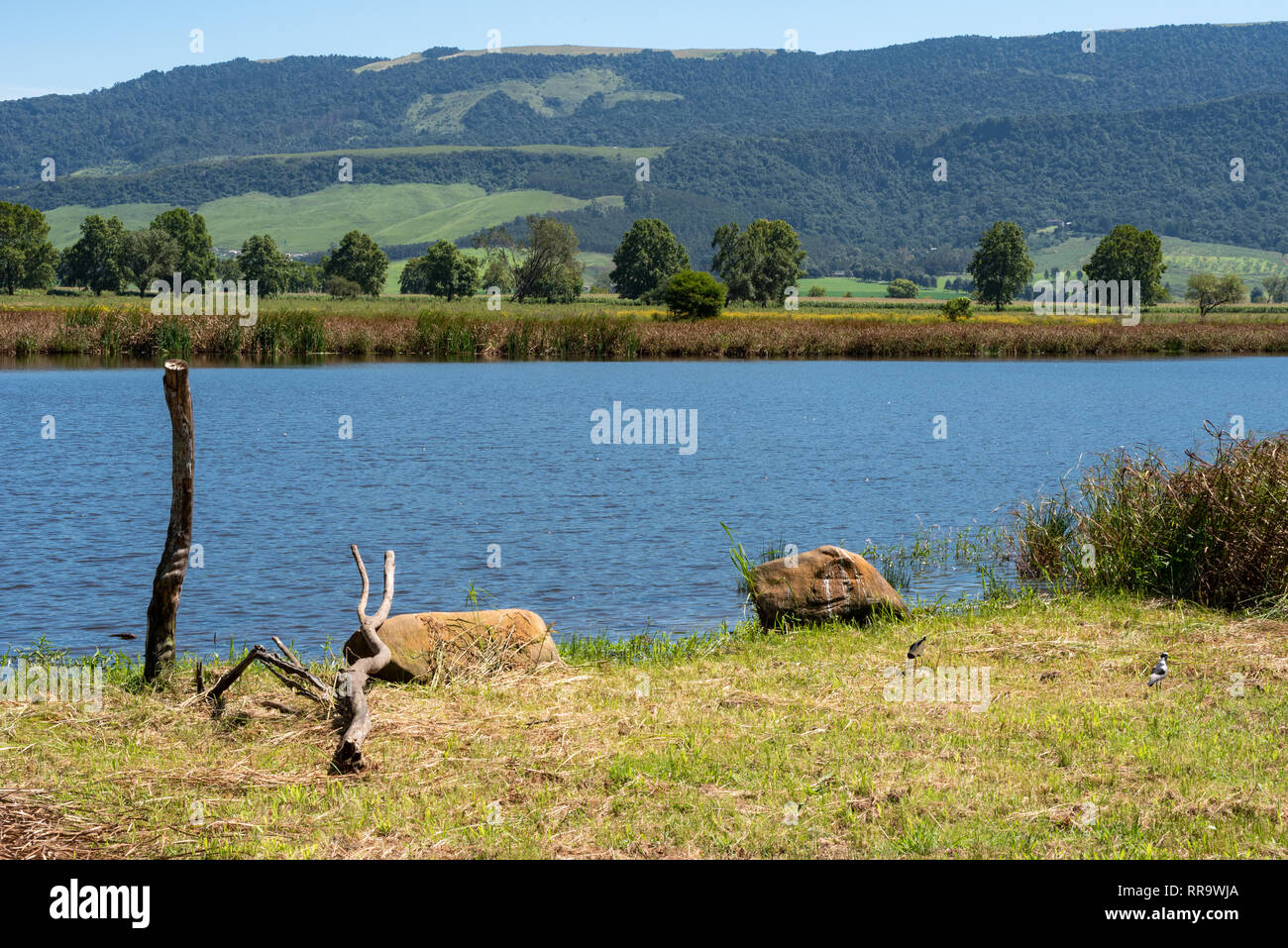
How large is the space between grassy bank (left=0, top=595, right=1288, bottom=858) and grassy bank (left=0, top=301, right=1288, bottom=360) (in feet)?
179

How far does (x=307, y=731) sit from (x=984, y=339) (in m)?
73.7

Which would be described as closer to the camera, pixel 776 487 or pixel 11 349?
pixel 776 487

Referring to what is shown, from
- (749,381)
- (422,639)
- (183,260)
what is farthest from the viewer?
(183,260)

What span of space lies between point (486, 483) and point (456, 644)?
15.4 metres

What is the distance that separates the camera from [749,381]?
55656 mm

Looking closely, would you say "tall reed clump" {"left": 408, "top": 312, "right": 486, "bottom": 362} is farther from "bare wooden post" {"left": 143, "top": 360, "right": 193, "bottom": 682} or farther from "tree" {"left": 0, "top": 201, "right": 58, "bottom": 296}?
"tree" {"left": 0, "top": 201, "right": 58, "bottom": 296}

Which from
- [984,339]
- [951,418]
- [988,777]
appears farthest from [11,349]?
[988,777]

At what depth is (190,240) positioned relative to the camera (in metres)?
175

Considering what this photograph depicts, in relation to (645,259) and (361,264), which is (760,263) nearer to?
(645,259)

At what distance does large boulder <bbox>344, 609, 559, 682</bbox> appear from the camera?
1031 cm

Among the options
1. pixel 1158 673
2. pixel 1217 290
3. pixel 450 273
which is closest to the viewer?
pixel 1158 673

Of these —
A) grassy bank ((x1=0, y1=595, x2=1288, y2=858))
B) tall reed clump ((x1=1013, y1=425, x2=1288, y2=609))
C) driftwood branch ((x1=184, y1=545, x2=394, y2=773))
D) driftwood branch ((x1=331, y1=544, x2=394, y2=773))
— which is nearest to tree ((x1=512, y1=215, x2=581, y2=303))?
tall reed clump ((x1=1013, y1=425, x2=1288, y2=609))

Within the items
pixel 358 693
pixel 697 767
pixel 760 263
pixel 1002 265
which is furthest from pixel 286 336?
pixel 1002 265
